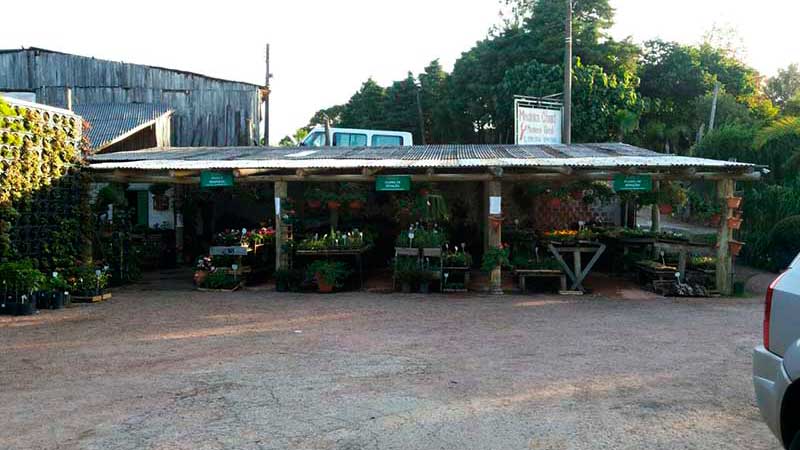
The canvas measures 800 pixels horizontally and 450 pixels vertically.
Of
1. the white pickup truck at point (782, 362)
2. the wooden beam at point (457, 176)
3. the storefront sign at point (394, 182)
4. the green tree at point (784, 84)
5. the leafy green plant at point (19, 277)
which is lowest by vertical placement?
the leafy green plant at point (19, 277)

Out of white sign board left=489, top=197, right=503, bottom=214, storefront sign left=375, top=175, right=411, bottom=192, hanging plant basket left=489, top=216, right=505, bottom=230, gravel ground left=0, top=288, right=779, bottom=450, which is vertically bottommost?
gravel ground left=0, top=288, right=779, bottom=450

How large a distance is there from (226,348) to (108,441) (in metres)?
2.97

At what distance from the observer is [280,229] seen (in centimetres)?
1257

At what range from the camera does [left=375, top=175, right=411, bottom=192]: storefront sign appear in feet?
38.5

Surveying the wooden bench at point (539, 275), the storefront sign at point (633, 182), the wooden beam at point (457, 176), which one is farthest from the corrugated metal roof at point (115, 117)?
the storefront sign at point (633, 182)

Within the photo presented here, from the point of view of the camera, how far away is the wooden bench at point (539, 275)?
12.2 m

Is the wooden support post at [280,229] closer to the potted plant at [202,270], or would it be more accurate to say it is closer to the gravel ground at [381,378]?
the potted plant at [202,270]

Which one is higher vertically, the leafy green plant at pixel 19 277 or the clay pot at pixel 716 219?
the clay pot at pixel 716 219

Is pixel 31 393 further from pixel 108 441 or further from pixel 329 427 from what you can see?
pixel 329 427

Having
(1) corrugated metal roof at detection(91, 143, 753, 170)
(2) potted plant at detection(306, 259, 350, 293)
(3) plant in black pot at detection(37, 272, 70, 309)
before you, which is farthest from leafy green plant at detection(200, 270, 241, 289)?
(3) plant in black pot at detection(37, 272, 70, 309)

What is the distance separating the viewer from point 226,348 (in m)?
7.59

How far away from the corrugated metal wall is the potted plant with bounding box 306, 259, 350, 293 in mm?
9072

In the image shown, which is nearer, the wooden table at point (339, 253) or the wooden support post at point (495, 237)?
the wooden support post at point (495, 237)

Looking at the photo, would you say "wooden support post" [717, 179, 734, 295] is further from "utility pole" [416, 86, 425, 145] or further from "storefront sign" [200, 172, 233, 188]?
"utility pole" [416, 86, 425, 145]
